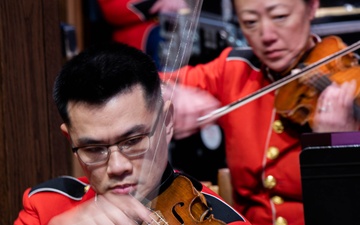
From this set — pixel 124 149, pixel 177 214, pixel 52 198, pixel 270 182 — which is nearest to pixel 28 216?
pixel 52 198

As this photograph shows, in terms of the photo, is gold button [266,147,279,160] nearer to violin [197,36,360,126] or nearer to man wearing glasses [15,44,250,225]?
violin [197,36,360,126]

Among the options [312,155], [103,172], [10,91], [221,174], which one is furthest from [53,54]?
[312,155]

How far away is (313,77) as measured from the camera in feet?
6.94

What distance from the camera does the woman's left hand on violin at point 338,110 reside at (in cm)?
200

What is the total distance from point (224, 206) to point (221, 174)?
1.71 ft

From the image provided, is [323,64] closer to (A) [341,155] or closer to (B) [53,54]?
(A) [341,155]

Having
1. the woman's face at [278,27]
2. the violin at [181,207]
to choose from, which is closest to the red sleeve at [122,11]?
the woman's face at [278,27]

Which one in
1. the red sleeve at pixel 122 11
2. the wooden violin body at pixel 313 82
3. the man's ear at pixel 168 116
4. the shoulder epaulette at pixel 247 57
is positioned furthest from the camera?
the red sleeve at pixel 122 11

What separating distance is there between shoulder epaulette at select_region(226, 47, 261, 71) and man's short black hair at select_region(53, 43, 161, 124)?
576 mm

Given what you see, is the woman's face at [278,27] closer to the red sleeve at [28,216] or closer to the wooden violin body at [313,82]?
the wooden violin body at [313,82]

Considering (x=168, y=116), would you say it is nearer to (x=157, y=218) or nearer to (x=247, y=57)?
(x=157, y=218)

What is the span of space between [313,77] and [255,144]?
0.88 feet

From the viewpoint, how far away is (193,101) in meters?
2.24

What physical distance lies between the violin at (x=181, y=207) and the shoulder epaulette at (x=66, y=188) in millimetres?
354
